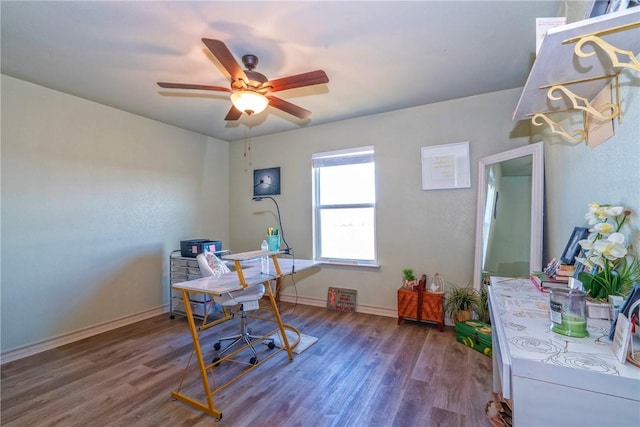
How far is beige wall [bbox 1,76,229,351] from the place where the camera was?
2513mm

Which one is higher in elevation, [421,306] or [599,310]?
[599,310]

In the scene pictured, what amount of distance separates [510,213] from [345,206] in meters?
1.84

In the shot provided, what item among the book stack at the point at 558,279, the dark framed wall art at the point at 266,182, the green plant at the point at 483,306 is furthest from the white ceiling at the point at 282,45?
the green plant at the point at 483,306

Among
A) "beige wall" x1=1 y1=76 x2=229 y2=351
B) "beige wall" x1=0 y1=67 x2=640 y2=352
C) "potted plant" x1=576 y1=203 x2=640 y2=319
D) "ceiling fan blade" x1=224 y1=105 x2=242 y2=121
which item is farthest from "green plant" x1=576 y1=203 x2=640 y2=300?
"beige wall" x1=1 y1=76 x2=229 y2=351

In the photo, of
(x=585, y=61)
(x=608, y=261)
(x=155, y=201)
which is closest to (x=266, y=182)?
(x=155, y=201)

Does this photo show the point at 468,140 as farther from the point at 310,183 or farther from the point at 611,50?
the point at 611,50

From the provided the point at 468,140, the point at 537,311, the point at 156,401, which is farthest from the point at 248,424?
the point at 468,140

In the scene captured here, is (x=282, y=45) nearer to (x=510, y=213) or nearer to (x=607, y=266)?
(x=607, y=266)

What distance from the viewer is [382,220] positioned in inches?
136

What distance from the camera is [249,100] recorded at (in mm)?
2008

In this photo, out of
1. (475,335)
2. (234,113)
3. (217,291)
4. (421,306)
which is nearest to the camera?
(217,291)

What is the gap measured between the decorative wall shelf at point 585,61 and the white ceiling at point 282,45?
0.81 metres

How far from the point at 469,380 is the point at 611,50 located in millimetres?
2144

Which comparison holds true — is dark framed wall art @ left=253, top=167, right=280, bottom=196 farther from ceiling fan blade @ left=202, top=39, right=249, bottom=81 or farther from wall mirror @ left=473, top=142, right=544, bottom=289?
wall mirror @ left=473, top=142, right=544, bottom=289
